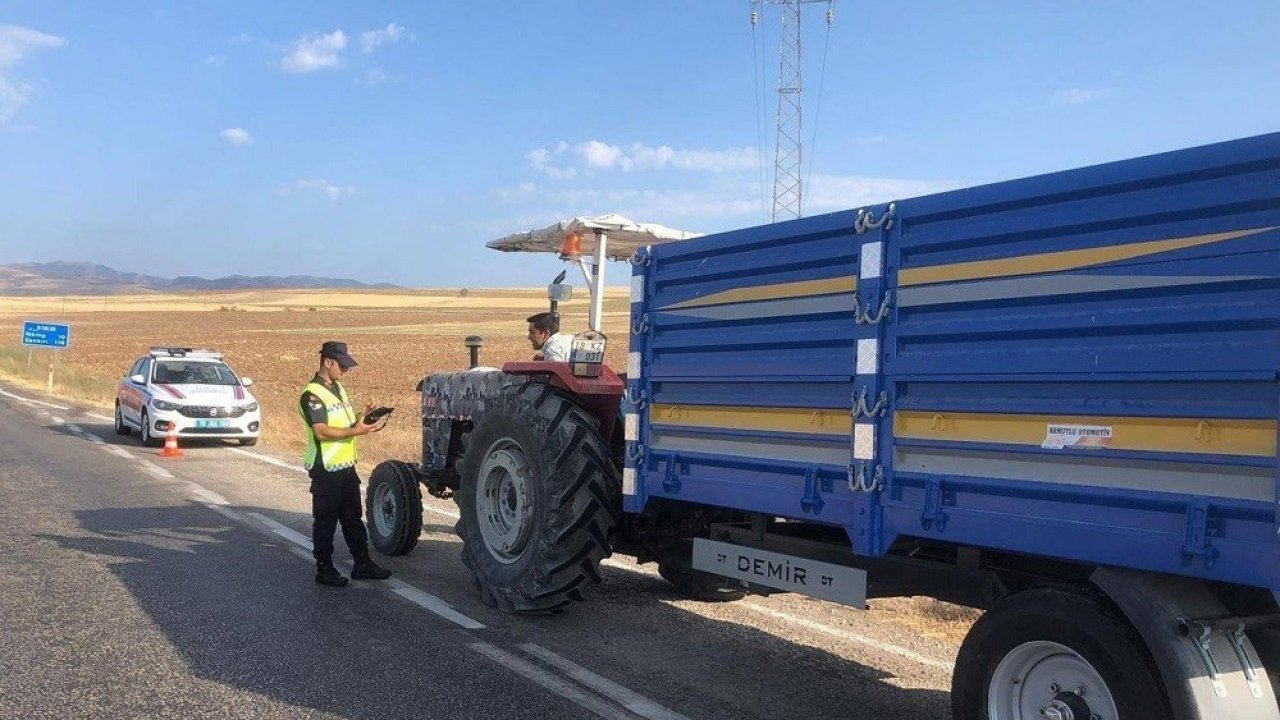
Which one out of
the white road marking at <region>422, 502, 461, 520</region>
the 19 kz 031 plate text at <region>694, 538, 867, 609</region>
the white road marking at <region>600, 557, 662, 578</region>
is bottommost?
the white road marking at <region>422, 502, 461, 520</region>

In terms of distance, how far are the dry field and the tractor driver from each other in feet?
8.71

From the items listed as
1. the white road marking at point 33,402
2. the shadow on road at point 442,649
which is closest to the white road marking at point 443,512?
the shadow on road at point 442,649

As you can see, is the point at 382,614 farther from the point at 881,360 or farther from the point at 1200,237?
the point at 1200,237

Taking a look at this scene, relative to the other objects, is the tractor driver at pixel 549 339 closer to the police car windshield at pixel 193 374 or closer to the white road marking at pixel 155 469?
the white road marking at pixel 155 469

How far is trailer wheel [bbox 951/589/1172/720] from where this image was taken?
10.8ft

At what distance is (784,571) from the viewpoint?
4.88 m

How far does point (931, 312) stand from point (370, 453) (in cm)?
1221

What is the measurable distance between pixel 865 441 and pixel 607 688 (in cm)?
179

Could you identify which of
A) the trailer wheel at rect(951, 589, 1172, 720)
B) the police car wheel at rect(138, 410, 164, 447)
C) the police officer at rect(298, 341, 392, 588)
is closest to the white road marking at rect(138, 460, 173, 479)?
the police car wheel at rect(138, 410, 164, 447)

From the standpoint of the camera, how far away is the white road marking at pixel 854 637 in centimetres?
567

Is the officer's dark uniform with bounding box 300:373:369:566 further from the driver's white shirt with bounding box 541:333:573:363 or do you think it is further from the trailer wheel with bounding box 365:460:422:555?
the driver's white shirt with bounding box 541:333:573:363

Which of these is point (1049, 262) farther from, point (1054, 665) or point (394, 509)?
point (394, 509)

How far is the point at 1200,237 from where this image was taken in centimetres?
322

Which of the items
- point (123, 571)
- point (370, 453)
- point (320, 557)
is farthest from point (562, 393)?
point (370, 453)
